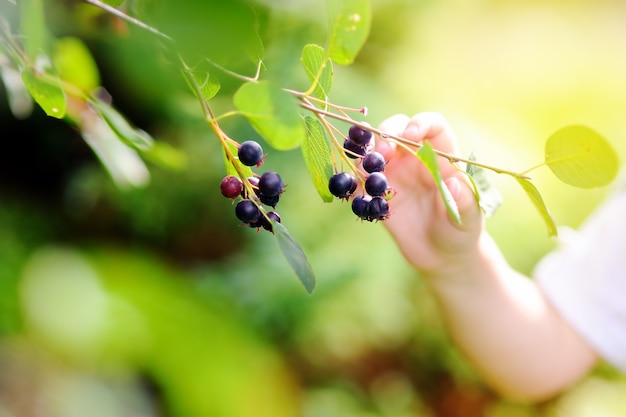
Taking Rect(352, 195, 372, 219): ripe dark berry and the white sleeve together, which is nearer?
Rect(352, 195, 372, 219): ripe dark berry

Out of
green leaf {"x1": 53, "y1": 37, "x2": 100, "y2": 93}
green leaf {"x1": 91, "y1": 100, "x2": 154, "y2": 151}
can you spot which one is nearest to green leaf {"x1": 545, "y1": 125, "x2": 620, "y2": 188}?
green leaf {"x1": 91, "y1": 100, "x2": 154, "y2": 151}

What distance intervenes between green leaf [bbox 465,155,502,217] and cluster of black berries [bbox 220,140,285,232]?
105 mm

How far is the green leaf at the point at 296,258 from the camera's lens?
A: 0.29 m

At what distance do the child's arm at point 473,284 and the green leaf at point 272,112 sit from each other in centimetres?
22

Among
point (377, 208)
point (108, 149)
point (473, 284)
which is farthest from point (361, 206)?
point (473, 284)

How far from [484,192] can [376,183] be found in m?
0.07

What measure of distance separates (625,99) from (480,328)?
2.08 metres

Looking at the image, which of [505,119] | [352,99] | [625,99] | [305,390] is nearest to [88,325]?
[305,390]

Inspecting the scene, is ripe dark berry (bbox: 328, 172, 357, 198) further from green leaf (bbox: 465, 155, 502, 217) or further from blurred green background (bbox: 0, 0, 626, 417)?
blurred green background (bbox: 0, 0, 626, 417)

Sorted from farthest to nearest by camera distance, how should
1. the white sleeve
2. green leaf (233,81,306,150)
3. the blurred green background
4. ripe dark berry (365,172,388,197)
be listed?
1. the blurred green background
2. the white sleeve
3. ripe dark berry (365,172,388,197)
4. green leaf (233,81,306,150)

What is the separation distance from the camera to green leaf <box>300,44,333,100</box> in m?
0.31

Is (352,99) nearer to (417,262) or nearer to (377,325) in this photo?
(377,325)

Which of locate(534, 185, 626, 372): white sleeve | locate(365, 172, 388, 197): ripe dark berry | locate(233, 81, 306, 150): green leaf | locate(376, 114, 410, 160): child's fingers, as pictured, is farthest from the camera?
locate(534, 185, 626, 372): white sleeve

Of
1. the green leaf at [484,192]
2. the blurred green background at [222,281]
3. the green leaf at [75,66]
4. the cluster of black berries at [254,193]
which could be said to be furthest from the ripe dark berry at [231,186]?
the blurred green background at [222,281]
